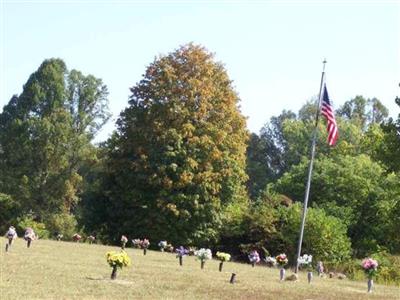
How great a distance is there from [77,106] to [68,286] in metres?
41.8

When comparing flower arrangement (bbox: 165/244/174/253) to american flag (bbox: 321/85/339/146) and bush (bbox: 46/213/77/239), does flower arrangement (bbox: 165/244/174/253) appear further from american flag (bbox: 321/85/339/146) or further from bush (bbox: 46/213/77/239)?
american flag (bbox: 321/85/339/146)

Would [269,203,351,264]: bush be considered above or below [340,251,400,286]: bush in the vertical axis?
above

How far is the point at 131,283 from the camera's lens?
1702cm

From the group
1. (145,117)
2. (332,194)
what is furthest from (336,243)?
(145,117)

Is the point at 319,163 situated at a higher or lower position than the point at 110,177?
higher

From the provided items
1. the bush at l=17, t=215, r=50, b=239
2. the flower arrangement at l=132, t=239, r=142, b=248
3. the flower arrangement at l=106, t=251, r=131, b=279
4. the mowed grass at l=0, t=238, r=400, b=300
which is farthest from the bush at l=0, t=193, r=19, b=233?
the flower arrangement at l=106, t=251, r=131, b=279

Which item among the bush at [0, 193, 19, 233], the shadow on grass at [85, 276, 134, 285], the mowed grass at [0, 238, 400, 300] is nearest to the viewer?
the mowed grass at [0, 238, 400, 300]

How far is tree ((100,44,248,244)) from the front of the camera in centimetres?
4078

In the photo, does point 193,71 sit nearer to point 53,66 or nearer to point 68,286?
point 53,66

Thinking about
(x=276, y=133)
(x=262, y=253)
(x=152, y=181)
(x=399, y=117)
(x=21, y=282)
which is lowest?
(x=21, y=282)

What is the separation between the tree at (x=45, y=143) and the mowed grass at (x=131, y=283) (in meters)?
27.0

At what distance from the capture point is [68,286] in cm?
1525

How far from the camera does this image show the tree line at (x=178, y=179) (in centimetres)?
4044

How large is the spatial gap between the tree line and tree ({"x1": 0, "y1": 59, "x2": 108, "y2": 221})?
0.09 m
